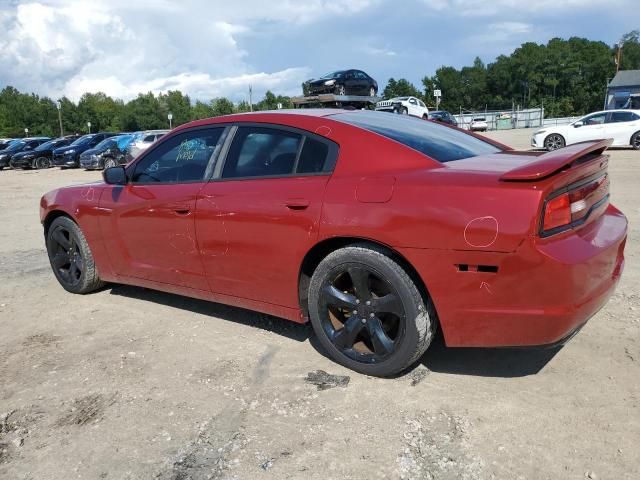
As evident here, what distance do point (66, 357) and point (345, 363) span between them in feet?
6.26

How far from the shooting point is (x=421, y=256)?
2.82m

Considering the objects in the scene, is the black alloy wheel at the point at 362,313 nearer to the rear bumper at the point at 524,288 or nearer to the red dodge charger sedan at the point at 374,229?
the red dodge charger sedan at the point at 374,229

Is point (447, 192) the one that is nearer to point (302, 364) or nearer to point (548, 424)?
point (548, 424)

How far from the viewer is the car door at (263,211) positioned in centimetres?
328

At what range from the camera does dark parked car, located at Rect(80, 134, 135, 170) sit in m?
22.8

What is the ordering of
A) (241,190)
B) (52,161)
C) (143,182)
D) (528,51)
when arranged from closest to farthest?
(241,190) → (143,182) → (52,161) → (528,51)

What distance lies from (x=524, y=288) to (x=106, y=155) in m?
22.8

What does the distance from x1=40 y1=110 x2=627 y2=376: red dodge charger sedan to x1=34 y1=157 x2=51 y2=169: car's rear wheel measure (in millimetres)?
26513

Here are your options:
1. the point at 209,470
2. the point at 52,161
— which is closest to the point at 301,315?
the point at 209,470

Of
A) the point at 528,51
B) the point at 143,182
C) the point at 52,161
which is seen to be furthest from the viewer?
the point at 528,51

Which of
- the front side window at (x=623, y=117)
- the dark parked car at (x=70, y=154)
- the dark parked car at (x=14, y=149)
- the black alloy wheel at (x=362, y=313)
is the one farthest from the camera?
the dark parked car at (x=14, y=149)

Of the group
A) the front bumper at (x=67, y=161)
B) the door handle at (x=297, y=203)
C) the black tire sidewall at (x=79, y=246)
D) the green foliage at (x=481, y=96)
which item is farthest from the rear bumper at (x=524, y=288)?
the green foliage at (x=481, y=96)

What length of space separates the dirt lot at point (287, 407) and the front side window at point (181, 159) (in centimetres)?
111

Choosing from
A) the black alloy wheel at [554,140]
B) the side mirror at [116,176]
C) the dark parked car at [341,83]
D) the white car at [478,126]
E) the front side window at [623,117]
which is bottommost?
the white car at [478,126]
